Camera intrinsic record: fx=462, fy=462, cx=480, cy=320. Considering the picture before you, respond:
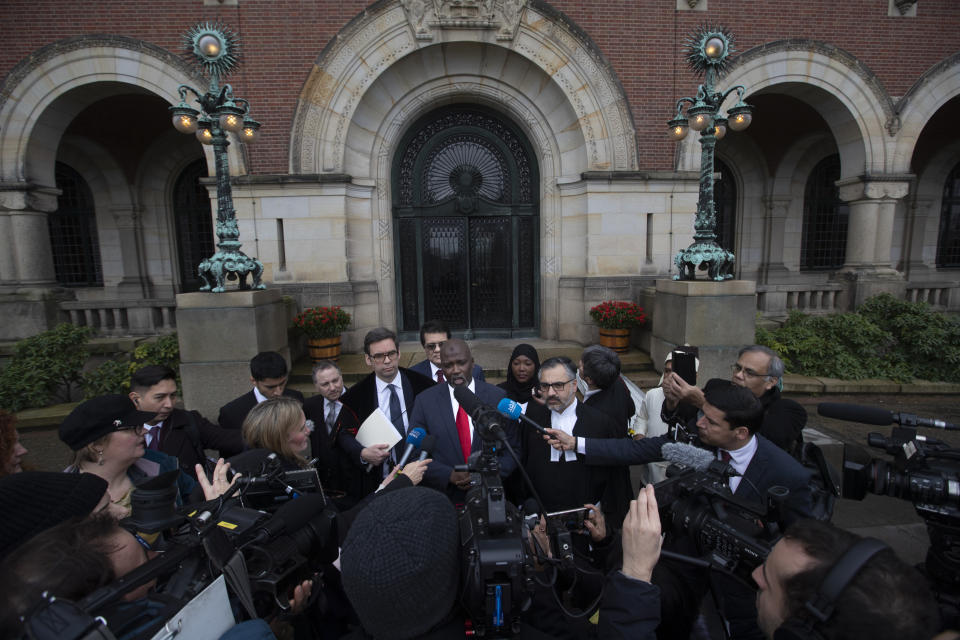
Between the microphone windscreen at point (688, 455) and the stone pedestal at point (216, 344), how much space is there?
611 cm

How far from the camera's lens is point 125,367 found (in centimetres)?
750

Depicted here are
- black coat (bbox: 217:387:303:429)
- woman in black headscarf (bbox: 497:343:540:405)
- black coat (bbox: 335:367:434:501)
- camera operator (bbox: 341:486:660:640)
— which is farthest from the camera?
woman in black headscarf (bbox: 497:343:540:405)

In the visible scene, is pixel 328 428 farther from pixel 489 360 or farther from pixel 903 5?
pixel 903 5

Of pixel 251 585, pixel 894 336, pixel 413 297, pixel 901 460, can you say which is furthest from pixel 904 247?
pixel 251 585

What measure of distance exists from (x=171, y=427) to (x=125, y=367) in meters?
5.54

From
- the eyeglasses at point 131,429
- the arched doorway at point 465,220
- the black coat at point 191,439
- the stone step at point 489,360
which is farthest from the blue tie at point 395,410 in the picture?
the arched doorway at point 465,220

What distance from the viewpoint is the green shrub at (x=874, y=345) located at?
808cm

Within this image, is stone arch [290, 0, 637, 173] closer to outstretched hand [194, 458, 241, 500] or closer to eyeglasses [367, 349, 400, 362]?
eyeglasses [367, 349, 400, 362]

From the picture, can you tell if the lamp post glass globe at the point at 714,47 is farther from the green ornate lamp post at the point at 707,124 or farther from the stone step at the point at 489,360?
the stone step at the point at 489,360

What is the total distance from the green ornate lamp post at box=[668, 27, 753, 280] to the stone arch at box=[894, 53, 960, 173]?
20.5ft

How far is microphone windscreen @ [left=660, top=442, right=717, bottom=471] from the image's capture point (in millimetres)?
2291

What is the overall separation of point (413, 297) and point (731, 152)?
1055 centimetres

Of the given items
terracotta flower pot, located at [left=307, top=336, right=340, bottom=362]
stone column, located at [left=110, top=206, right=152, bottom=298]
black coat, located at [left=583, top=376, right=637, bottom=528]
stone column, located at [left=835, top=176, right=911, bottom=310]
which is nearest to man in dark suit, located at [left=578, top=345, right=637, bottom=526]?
black coat, located at [left=583, top=376, right=637, bottom=528]

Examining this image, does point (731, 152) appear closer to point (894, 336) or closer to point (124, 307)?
point (894, 336)
